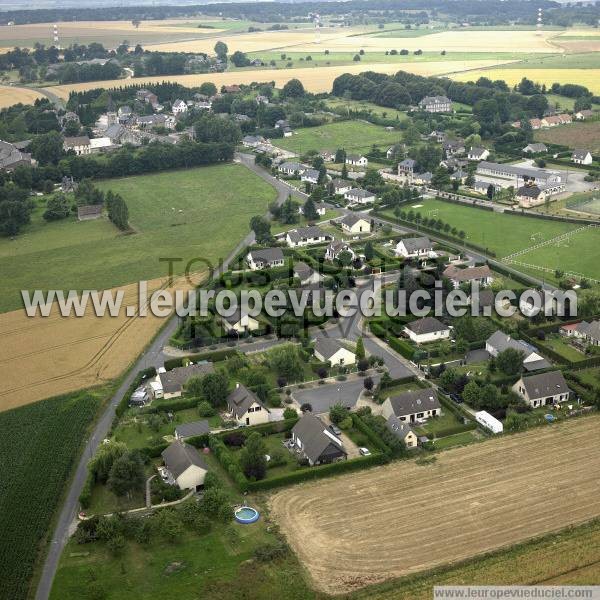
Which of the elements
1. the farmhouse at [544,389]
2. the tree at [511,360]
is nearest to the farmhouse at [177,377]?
the tree at [511,360]

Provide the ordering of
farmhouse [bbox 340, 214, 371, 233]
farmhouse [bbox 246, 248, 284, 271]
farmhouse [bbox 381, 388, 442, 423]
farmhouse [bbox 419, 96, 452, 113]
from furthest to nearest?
farmhouse [bbox 419, 96, 452, 113] < farmhouse [bbox 340, 214, 371, 233] < farmhouse [bbox 246, 248, 284, 271] < farmhouse [bbox 381, 388, 442, 423]

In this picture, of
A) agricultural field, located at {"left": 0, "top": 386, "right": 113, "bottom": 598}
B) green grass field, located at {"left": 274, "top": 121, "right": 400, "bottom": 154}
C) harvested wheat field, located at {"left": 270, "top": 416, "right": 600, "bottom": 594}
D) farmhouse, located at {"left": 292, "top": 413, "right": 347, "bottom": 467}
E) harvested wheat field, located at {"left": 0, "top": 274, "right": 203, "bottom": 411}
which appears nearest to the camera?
harvested wheat field, located at {"left": 270, "top": 416, "right": 600, "bottom": 594}

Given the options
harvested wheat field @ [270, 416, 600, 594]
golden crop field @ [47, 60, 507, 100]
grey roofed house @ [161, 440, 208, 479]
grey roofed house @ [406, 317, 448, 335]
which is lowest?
harvested wheat field @ [270, 416, 600, 594]

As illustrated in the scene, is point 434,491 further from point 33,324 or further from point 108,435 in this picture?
point 33,324

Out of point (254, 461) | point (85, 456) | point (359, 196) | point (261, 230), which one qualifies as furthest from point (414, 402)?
point (359, 196)

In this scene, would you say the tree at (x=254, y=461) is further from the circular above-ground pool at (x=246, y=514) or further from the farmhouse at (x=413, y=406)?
the farmhouse at (x=413, y=406)

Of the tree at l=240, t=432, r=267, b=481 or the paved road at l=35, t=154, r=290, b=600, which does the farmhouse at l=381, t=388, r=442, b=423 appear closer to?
the tree at l=240, t=432, r=267, b=481

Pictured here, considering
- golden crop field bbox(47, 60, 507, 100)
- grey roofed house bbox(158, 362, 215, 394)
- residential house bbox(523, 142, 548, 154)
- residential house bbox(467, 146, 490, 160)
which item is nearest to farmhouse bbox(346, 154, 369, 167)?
residential house bbox(467, 146, 490, 160)
